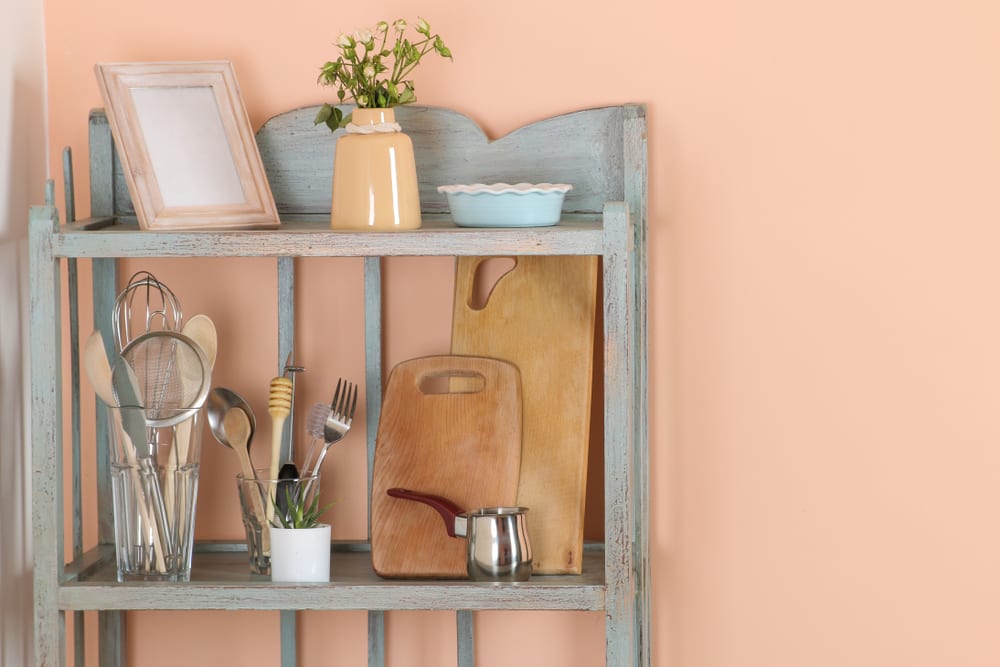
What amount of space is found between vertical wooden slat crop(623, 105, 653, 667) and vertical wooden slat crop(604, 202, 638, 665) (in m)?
0.17

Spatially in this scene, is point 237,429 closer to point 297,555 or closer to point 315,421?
point 315,421

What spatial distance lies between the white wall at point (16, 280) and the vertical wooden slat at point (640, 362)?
2.47 feet

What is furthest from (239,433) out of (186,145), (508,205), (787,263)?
(787,263)

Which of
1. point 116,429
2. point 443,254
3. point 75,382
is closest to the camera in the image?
point 443,254

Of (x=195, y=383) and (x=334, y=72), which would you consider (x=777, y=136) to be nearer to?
(x=334, y=72)

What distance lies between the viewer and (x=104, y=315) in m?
1.51

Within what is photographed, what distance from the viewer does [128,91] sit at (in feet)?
4.54

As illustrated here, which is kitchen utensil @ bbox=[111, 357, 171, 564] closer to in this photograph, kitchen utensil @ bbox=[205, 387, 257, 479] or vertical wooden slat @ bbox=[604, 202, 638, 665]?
kitchen utensil @ bbox=[205, 387, 257, 479]

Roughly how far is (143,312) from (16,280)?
0.52ft

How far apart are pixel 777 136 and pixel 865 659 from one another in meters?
0.67

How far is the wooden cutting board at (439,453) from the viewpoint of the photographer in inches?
55.2

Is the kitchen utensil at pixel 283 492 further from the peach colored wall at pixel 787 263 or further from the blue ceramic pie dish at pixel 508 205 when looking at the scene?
the blue ceramic pie dish at pixel 508 205

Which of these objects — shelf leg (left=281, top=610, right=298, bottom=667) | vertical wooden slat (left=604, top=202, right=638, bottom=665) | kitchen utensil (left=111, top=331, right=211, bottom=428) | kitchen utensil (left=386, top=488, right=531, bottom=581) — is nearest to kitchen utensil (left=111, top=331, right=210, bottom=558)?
kitchen utensil (left=111, top=331, right=211, bottom=428)

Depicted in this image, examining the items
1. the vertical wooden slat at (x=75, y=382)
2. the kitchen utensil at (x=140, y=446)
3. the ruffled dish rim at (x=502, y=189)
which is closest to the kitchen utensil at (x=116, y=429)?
the kitchen utensil at (x=140, y=446)
